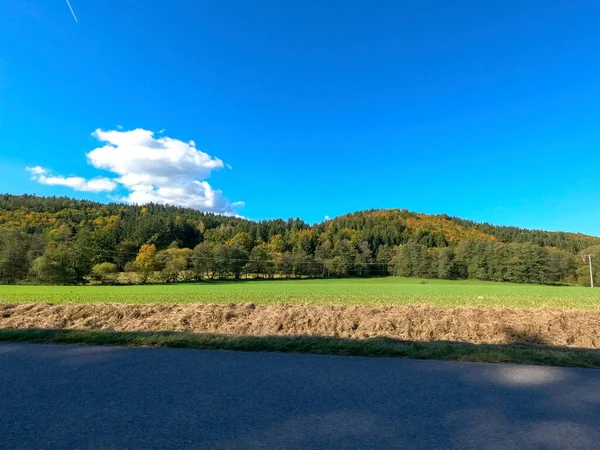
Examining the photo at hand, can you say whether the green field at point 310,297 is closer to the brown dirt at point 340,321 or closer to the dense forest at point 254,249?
the brown dirt at point 340,321

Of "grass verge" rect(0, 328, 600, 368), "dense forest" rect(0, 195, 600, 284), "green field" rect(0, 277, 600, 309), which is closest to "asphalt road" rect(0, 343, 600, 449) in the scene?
"grass verge" rect(0, 328, 600, 368)

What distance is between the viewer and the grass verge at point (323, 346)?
5.23 metres

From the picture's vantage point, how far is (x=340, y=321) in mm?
15633

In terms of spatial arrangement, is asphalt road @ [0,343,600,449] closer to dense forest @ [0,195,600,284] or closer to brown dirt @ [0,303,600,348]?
brown dirt @ [0,303,600,348]

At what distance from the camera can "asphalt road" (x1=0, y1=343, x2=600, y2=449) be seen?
9.17ft

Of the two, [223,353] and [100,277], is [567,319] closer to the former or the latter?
[223,353]

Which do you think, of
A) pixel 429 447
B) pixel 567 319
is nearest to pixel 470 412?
pixel 429 447

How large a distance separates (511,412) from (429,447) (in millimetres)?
1169

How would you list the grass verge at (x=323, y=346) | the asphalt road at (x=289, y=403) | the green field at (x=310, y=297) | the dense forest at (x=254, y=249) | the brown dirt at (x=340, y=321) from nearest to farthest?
the asphalt road at (x=289, y=403) < the grass verge at (x=323, y=346) < the brown dirt at (x=340, y=321) < the green field at (x=310, y=297) < the dense forest at (x=254, y=249)

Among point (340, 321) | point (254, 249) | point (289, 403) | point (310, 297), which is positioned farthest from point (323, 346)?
point (254, 249)

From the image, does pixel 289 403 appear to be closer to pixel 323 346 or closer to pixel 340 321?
pixel 323 346

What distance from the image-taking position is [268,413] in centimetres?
325

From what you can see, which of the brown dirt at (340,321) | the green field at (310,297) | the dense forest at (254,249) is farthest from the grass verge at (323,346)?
the dense forest at (254,249)

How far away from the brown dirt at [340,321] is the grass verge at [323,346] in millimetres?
7430
